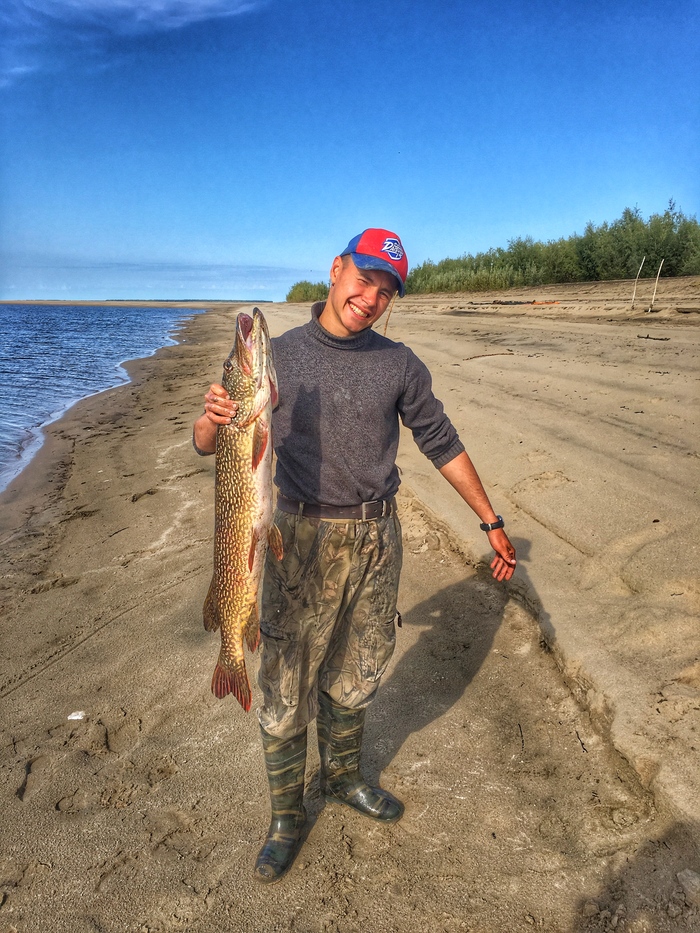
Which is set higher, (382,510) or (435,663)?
(382,510)

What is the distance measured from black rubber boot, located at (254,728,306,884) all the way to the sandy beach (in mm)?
93

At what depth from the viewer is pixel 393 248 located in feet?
8.99

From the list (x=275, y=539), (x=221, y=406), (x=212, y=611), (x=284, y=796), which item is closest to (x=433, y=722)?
(x=284, y=796)

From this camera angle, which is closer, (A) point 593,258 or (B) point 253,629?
(B) point 253,629

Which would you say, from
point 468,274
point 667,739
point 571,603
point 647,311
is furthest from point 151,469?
point 468,274

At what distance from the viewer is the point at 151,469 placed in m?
8.62

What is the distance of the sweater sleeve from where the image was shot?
9.41ft

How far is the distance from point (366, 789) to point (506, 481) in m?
3.83

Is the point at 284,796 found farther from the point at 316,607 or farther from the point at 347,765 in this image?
the point at 316,607

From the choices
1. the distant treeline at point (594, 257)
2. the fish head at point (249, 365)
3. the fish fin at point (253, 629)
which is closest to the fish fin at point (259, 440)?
the fish head at point (249, 365)

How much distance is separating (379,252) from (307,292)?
197 ft

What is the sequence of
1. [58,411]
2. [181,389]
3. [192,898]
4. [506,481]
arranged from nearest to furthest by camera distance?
[192,898] < [506,481] < [58,411] < [181,389]

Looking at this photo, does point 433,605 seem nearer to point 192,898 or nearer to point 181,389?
point 192,898

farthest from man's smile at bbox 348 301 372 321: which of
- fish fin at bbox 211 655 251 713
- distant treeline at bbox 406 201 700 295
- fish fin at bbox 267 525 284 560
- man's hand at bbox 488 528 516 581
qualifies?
distant treeline at bbox 406 201 700 295
